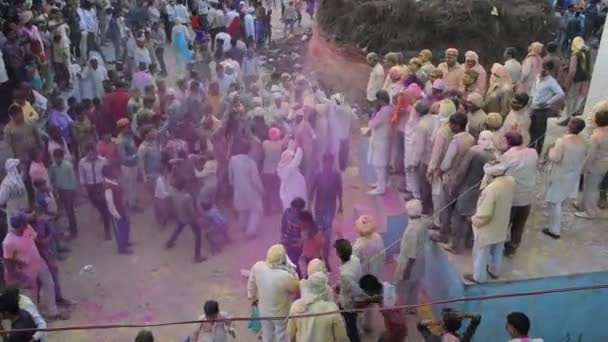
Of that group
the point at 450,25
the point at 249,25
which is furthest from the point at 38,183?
the point at 249,25

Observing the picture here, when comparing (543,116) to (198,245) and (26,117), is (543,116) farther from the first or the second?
(26,117)

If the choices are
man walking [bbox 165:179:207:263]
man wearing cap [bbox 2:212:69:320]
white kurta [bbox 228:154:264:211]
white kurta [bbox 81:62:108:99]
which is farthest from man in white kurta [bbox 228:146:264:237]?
white kurta [bbox 81:62:108:99]

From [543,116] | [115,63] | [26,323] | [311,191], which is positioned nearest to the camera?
[26,323]

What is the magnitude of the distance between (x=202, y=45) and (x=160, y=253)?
7.00m

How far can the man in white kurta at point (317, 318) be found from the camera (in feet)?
18.6

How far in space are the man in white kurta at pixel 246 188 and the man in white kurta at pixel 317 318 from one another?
10.9 feet

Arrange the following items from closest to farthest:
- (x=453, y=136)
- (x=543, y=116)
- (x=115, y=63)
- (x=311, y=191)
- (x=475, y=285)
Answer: (x=475, y=285) < (x=453, y=136) < (x=311, y=191) < (x=543, y=116) < (x=115, y=63)

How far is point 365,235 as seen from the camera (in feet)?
22.6

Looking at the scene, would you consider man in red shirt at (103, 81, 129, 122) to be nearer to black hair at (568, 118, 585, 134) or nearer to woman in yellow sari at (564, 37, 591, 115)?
black hair at (568, 118, 585, 134)

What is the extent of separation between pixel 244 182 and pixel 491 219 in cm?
343

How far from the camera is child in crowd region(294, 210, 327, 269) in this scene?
7.27 m

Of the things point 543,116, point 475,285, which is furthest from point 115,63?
point 475,285

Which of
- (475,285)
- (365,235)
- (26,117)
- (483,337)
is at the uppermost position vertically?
(26,117)

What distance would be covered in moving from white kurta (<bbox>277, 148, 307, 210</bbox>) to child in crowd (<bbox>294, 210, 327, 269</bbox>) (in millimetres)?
1143
